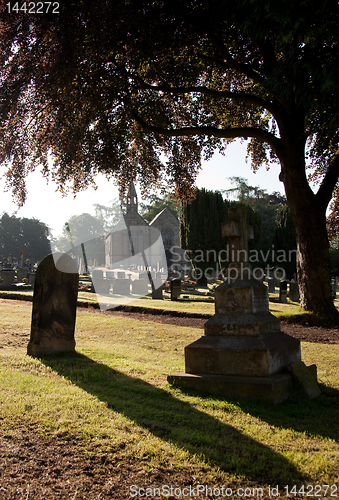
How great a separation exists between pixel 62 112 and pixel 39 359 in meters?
5.21

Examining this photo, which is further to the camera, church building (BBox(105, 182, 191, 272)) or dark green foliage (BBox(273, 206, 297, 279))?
church building (BBox(105, 182, 191, 272))

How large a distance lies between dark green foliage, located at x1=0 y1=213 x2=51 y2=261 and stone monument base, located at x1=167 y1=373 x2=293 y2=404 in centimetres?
7131

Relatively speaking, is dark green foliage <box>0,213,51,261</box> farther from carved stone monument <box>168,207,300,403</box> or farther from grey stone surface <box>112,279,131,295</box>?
carved stone monument <box>168,207,300,403</box>

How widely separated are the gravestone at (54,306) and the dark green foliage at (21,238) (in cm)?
6882

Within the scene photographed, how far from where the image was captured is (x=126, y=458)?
2605 mm

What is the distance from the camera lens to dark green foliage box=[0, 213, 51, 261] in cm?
7088

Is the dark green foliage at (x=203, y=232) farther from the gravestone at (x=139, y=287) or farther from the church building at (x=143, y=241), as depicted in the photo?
the church building at (x=143, y=241)

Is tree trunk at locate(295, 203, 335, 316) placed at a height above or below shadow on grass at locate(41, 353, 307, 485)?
above

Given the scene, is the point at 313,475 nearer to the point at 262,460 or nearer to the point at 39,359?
the point at 262,460

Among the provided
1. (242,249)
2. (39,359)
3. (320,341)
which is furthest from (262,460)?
(320,341)

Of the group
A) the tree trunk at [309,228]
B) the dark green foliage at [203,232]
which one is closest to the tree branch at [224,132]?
the tree trunk at [309,228]

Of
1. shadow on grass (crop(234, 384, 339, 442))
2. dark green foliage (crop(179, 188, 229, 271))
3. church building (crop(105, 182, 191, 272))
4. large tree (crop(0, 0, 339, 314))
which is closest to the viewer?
shadow on grass (crop(234, 384, 339, 442))

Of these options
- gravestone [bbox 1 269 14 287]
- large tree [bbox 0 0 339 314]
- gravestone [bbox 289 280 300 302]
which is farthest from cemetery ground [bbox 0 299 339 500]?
gravestone [bbox 1 269 14 287]

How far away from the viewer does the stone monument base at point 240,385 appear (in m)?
3.89
